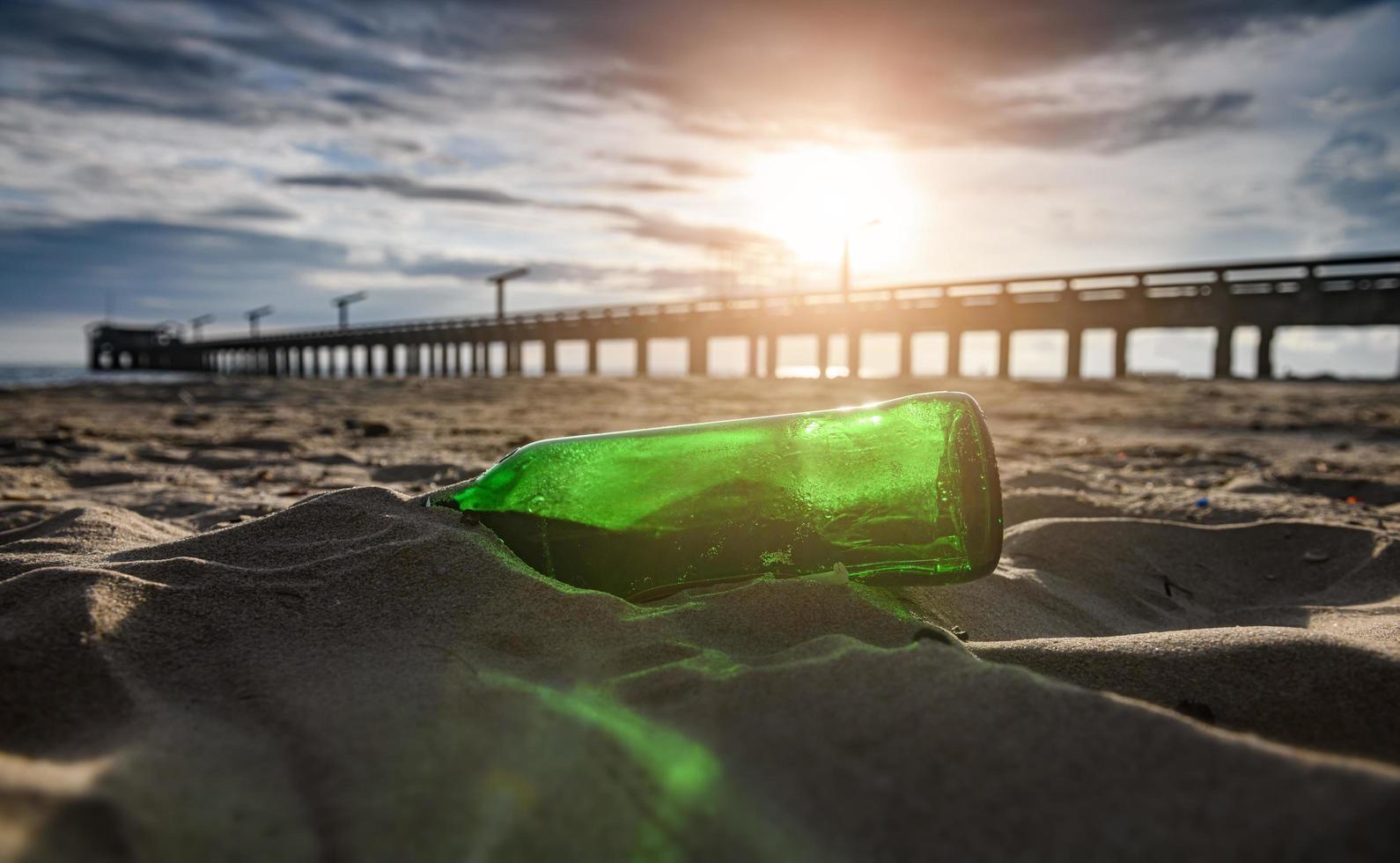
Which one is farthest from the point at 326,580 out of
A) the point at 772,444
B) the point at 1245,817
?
the point at 1245,817

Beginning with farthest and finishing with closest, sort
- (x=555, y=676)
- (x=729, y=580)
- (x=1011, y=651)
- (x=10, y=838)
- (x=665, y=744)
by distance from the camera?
1. (x=729, y=580)
2. (x=1011, y=651)
3. (x=555, y=676)
4. (x=665, y=744)
5. (x=10, y=838)

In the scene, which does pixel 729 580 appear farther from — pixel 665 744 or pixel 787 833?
pixel 787 833

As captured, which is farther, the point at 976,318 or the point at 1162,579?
the point at 976,318

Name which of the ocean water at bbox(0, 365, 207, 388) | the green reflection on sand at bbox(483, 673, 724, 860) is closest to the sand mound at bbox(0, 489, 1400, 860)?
the green reflection on sand at bbox(483, 673, 724, 860)

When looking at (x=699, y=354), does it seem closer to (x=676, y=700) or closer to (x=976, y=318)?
(x=976, y=318)

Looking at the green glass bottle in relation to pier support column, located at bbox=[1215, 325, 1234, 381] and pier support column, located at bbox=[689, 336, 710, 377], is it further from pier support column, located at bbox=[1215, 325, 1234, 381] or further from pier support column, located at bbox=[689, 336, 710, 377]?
pier support column, located at bbox=[689, 336, 710, 377]

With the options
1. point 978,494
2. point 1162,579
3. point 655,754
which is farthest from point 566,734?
point 1162,579
